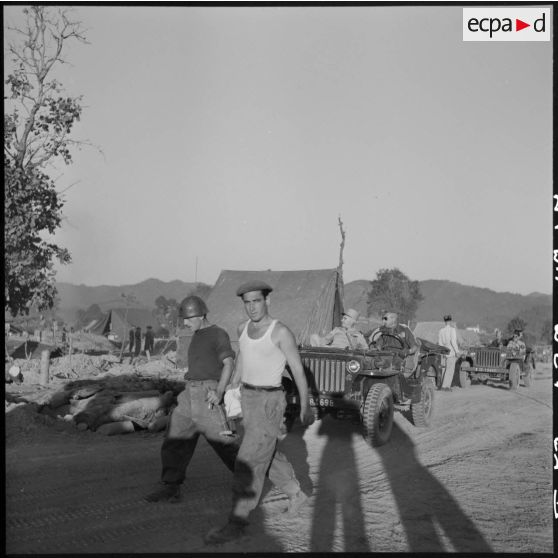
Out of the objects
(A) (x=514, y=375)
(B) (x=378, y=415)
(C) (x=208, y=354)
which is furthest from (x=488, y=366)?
(C) (x=208, y=354)

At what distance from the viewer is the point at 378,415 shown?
7883 millimetres

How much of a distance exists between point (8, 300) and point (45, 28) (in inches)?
228

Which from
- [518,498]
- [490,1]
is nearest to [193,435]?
[518,498]

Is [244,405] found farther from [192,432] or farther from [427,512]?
[427,512]

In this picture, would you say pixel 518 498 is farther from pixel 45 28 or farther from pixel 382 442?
pixel 45 28

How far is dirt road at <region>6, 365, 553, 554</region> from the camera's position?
4.40m

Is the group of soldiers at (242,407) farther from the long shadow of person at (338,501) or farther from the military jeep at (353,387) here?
the military jeep at (353,387)

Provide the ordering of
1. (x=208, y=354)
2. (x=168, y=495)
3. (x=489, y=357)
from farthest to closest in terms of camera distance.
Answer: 1. (x=489, y=357)
2. (x=208, y=354)
3. (x=168, y=495)

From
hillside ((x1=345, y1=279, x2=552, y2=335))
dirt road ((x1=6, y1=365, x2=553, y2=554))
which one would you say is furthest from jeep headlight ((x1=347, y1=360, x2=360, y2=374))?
hillside ((x1=345, y1=279, x2=552, y2=335))

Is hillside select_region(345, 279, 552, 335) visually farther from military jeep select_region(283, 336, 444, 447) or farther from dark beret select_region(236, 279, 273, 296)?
dark beret select_region(236, 279, 273, 296)

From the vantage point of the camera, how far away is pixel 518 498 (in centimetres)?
552

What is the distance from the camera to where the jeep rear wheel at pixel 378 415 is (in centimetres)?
774

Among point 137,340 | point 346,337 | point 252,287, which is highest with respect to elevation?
point 252,287

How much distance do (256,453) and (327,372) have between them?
147 inches
